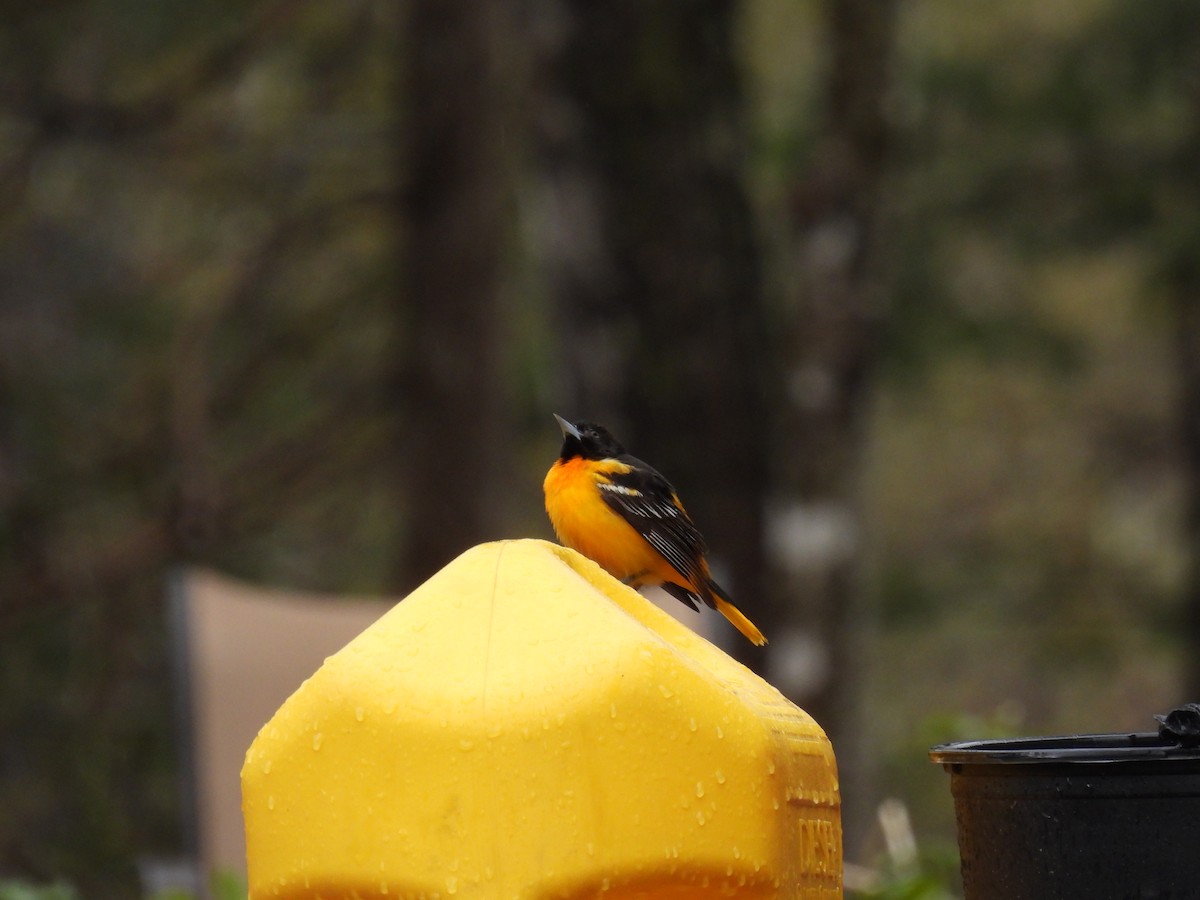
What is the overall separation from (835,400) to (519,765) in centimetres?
608

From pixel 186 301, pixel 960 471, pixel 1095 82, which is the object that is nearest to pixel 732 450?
pixel 1095 82

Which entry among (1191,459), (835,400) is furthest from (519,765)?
(1191,459)

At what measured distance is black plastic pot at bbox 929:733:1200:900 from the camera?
2199mm

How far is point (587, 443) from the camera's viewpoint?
5.61m

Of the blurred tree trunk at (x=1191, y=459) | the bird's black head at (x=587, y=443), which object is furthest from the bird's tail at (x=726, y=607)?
the blurred tree trunk at (x=1191, y=459)

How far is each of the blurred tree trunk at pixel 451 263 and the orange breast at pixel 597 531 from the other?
7161 mm

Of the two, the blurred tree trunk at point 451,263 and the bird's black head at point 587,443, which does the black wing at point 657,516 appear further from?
the blurred tree trunk at point 451,263

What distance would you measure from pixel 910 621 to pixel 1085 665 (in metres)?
1.51

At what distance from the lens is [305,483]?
13.8 metres

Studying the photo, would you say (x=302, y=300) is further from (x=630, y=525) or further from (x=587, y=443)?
(x=630, y=525)

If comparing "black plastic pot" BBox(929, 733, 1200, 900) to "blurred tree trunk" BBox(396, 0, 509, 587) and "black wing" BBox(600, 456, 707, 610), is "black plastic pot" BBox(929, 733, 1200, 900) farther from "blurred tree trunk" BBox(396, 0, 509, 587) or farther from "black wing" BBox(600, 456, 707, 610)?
"blurred tree trunk" BBox(396, 0, 509, 587)

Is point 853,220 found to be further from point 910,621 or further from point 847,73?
point 910,621

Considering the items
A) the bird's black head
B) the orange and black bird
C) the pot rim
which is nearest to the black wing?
the orange and black bird

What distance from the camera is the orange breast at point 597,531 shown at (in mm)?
5242
